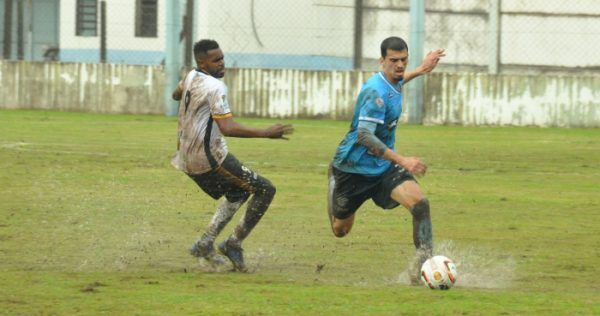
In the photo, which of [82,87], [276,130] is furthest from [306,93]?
[276,130]

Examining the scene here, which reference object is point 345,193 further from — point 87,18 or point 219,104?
point 87,18

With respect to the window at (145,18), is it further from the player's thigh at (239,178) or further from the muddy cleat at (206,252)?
the muddy cleat at (206,252)

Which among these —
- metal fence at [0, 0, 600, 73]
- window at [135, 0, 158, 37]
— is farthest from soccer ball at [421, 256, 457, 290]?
window at [135, 0, 158, 37]

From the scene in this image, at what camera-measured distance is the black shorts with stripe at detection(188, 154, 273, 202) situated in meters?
10.4

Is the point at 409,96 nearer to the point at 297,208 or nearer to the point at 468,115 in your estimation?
the point at 468,115

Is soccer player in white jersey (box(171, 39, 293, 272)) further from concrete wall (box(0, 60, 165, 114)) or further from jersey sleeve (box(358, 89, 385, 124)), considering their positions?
concrete wall (box(0, 60, 165, 114))

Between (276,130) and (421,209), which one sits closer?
(421,209)

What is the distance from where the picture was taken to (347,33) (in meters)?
29.1

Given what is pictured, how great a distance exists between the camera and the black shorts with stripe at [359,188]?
10.0 metres

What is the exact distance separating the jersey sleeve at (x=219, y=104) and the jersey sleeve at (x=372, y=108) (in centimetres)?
101

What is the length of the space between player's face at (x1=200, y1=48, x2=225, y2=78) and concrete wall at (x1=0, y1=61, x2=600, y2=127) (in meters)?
15.7

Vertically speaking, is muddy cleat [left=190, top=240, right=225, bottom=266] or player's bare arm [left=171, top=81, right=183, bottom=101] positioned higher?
player's bare arm [left=171, top=81, right=183, bottom=101]

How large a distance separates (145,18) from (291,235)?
2113 cm

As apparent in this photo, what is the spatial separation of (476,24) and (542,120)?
15.6ft
